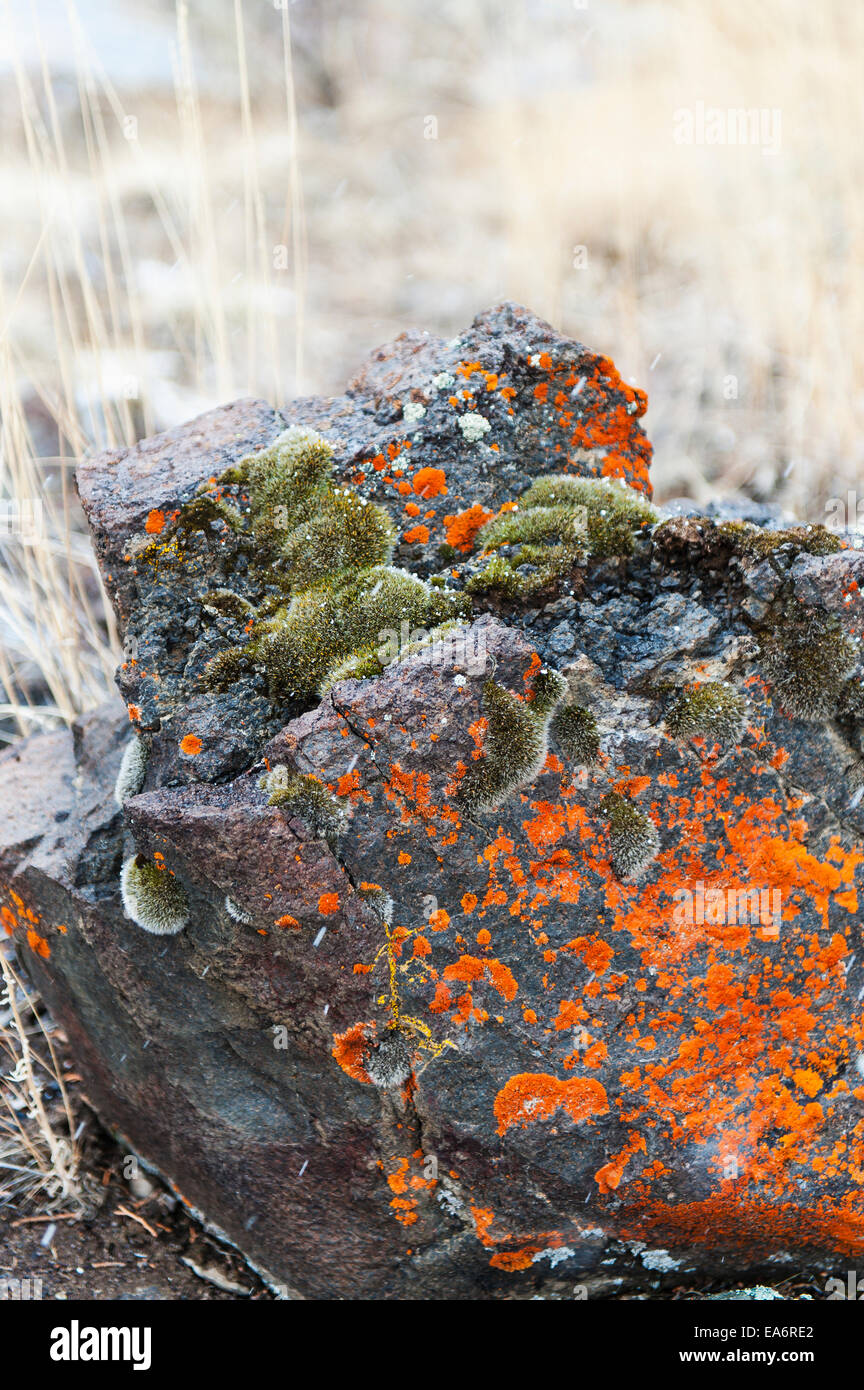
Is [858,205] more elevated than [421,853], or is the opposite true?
[858,205]

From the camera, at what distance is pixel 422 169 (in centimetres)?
999

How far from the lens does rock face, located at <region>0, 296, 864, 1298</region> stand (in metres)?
2.47

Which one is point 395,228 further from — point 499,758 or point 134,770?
point 499,758

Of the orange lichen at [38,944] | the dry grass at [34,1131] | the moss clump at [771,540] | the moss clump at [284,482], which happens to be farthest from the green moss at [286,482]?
the dry grass at [34,1131]

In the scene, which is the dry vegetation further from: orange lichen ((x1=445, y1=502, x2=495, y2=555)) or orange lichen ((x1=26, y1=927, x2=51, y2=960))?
orange lichen ((x1=445, y1=502, x2=495, y2=555))

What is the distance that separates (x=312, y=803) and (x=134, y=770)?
70 cm

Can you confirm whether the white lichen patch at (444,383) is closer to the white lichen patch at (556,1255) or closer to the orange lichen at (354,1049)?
the orange lichen at (354,1049)

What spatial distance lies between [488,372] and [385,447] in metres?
0.41

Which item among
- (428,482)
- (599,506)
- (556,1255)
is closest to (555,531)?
Answer: (599,506)

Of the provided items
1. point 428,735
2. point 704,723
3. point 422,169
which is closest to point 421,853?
point 428,735

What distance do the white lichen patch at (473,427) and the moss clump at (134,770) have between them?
50.8 inches

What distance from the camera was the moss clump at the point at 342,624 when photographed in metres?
2.69

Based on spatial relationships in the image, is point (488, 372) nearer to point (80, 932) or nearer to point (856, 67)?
A: point (80, 932)

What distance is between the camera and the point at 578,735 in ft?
8.22
